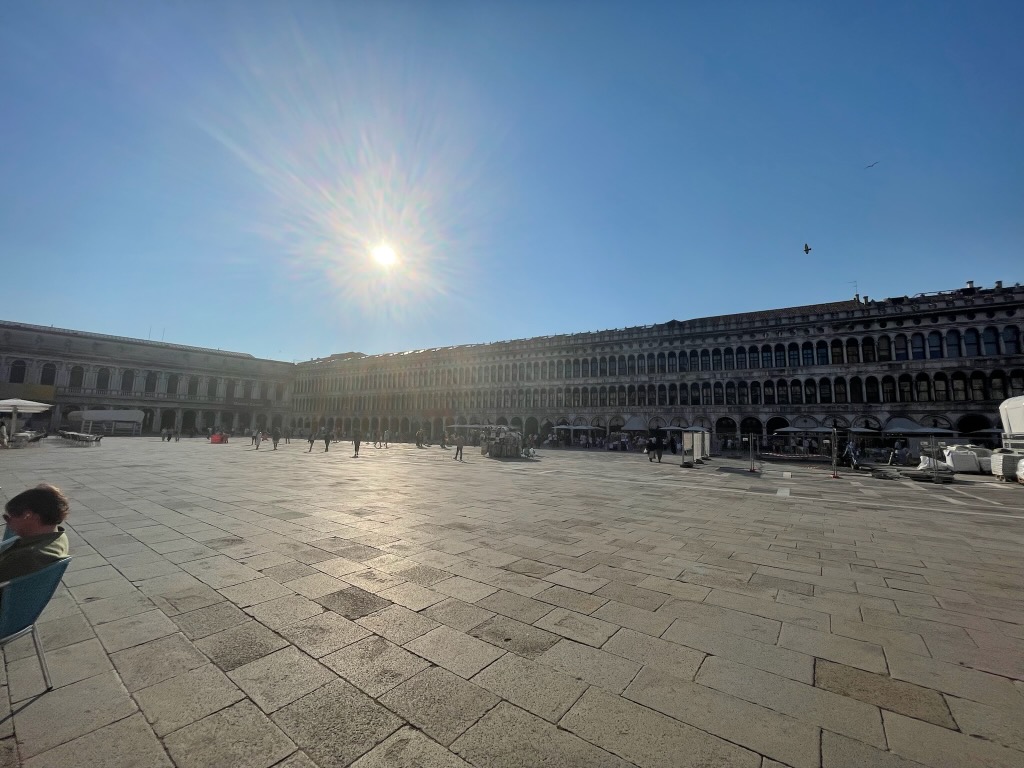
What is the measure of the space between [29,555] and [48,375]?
7983 centimetres

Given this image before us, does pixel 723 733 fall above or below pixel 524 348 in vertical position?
below

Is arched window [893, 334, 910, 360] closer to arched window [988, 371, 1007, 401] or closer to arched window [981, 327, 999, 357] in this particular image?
arched window [981, 327, 999, 357]

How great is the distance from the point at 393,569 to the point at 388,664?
210cm

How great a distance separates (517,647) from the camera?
3293 mm

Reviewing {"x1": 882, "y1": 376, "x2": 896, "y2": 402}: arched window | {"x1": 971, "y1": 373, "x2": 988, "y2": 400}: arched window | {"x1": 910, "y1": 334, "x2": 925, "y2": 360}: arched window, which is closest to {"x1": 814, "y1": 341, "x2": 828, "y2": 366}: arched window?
{"x1": 882, "y1": 376, "x2": 896, "y2": 402}: arched window

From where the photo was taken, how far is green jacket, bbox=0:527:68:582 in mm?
2525

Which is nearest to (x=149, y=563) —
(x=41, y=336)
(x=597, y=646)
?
(x=597, y=646)

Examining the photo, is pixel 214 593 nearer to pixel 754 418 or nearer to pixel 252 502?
pixel 252 502

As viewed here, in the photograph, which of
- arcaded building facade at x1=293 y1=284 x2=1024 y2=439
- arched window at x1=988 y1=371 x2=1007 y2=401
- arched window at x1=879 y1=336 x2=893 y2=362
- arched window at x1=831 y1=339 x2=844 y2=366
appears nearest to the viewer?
arched window at x1=988 y1=371 x2=1007 y2=401

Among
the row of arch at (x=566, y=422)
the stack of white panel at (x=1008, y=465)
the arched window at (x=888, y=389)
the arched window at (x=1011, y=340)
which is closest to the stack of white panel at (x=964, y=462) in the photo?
the stack of white panel at (x=1008, y=465)

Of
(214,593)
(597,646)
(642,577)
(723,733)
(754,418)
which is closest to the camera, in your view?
(723,733)

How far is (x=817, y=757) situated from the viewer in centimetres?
218

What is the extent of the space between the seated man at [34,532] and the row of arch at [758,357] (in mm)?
49063

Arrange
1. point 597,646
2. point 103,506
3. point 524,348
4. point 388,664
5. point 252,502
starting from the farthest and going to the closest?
point 524,348 → point 252,502 → point 103,506 → point 597,646 → point 388,664
